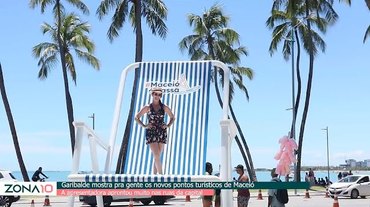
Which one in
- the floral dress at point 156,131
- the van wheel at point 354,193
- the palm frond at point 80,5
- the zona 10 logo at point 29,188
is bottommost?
the zona 10 logo at point 29,188

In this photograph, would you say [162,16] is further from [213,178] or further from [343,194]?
[213,178]

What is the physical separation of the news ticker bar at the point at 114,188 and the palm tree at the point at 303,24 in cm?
3255

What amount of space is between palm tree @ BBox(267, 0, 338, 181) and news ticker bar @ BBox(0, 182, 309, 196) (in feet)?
107

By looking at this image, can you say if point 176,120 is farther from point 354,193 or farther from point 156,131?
point 354,193

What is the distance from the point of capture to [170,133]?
332 inches

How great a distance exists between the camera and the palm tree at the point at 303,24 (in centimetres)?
3966

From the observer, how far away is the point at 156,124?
27.5 feet

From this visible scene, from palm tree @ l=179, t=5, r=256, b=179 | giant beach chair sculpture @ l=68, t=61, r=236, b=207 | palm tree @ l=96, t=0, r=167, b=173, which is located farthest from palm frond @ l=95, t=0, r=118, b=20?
giant beach chair sculpture @ l=68, t=61, r=236, b=207

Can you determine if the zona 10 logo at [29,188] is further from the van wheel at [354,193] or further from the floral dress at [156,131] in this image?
the van wheel at [354,193]

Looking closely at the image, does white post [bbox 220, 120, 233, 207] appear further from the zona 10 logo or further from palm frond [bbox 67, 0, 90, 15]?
palm frond [bbox 67, 0, 90, 15]

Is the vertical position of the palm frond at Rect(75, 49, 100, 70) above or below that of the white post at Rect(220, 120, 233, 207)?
above

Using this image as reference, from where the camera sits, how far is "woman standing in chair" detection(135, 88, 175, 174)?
8.30 metres

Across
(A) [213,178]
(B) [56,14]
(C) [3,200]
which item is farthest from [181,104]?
(B) [56,14]

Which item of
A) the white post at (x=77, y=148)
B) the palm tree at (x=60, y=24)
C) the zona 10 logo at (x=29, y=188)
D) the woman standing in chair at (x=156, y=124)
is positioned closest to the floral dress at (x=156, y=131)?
the woman standing in chair at (x=156, y=124)
